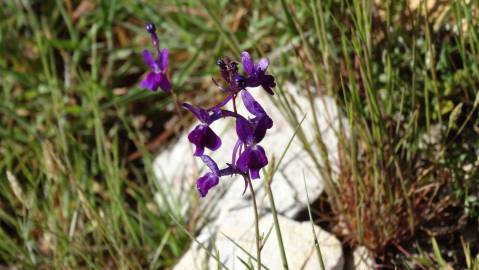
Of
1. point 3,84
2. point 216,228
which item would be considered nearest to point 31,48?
point 3,84

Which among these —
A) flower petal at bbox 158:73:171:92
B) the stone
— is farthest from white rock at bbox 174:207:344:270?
flower petal at bbox 158:73:171:92

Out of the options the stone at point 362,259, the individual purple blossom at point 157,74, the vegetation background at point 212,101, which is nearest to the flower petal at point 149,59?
the individual purple blossom at point 157,74

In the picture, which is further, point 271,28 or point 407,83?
point 271,28

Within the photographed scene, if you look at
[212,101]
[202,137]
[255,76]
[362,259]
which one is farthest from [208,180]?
[212,101]

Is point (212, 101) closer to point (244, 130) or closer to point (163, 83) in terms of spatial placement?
point (163, 83)

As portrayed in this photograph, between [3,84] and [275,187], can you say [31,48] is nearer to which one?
[3,84]
